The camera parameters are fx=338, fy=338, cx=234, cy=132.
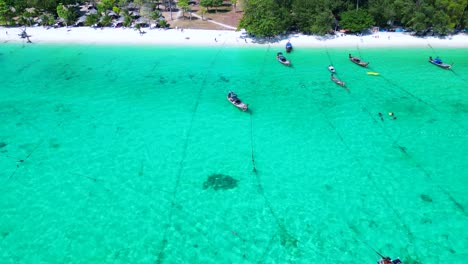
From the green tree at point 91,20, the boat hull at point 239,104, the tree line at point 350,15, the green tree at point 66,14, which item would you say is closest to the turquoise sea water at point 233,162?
the boat hull at point 239,104

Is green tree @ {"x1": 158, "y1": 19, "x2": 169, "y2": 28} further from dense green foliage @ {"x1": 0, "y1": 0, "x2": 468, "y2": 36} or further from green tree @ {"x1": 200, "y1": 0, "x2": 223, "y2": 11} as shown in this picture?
green tree @ {"x1": 200, "y1": 0, "x2": 223, "y2": 11}

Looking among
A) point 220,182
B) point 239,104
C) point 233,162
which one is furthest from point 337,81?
point 220,182

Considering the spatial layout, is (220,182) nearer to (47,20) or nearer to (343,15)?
(343,15)

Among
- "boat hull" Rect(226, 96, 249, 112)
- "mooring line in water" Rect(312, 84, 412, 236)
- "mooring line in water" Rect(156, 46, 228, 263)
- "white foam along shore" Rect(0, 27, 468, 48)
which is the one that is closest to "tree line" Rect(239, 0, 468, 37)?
"white foam along shore" Rect(0, 27, 468, 48)

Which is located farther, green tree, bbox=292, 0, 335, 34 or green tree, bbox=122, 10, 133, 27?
green tree, bbox=122, 10, 133, 27

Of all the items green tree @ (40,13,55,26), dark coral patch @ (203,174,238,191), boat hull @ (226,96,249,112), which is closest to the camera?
dark coral patch @ (203,174,238,191)

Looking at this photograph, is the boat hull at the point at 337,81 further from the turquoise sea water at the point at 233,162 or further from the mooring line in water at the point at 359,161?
the mooring line in water at the point at 359,161

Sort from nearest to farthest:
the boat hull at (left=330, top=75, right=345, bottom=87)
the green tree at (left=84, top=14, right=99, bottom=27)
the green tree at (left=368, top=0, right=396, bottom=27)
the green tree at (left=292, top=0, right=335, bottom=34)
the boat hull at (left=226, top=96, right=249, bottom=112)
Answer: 1. the boat hull at (left=226, top=96, right=249, bottom=112)
2. the boat hull at (left=330, top=75, right=345, bottom=87)
3. the green tree at (left=292, top=0, right=335, bottom=34)
4. the green tree at (left=368, top=0, right=396, bottom=27)
5. the green tree at (left=84, top=14, right=99, bottom=27)

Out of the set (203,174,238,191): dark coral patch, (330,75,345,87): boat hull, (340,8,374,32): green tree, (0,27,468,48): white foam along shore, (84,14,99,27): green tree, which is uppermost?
(84,14,99,27): green tree
